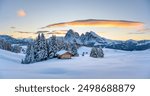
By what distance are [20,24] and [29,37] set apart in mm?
112

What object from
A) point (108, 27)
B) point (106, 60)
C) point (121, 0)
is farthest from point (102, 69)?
point (121, 0)

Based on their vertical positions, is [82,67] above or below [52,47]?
below

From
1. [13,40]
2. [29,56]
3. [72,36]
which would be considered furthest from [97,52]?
[13,40]

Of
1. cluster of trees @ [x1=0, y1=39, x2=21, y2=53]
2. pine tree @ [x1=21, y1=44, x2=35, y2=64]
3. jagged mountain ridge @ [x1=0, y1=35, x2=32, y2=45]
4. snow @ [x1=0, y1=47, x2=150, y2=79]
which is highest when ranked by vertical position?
jagged mountain ridge @ [x1=0, y1=35, x2=32, y2=45]

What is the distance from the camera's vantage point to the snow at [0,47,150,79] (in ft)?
11.1

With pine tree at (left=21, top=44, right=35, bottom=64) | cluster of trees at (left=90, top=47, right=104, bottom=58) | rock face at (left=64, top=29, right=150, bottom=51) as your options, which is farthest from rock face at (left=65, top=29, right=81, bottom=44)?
pine tree at (left=21, top=44, right=35, bottom=64)

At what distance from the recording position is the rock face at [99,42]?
133 inches

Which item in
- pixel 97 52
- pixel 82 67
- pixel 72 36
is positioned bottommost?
pixel 82 67

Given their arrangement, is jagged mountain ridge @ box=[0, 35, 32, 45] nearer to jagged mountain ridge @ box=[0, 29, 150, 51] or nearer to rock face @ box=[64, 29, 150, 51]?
jagged mountain ridge @ box=[0, 29, 150, 51]

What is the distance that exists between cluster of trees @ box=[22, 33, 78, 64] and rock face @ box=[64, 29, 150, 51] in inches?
2.0

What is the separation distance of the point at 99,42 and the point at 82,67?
0.70 feet

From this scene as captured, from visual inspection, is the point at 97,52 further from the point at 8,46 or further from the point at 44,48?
the point at 8,46

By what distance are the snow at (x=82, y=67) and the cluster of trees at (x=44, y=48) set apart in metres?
0.04

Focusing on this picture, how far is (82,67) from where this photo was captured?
134 inches
